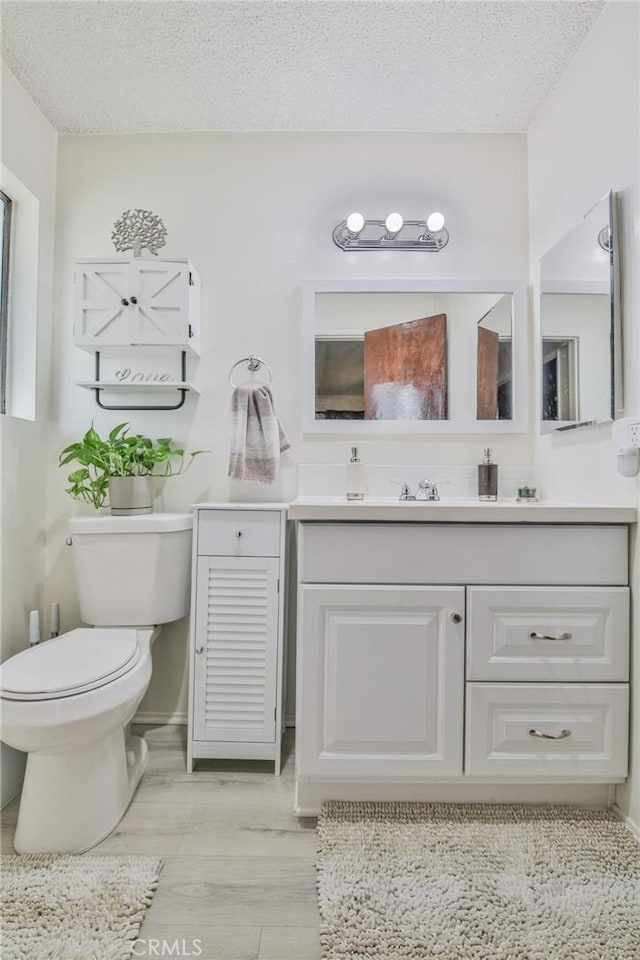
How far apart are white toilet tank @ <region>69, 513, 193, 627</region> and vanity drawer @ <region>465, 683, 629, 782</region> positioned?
1.05m

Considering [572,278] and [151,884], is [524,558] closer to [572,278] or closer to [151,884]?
[572,278]

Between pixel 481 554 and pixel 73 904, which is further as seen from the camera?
pixel 481 554

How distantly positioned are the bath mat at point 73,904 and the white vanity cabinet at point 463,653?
1.57 feet

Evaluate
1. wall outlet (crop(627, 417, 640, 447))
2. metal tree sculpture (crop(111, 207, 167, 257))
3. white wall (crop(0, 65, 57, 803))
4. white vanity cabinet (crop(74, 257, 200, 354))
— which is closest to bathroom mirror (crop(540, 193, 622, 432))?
wall outlet (crop(627, 417, 640, 447))

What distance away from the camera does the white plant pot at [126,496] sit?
1730 millimetres

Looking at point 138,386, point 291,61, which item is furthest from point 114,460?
point 291,61

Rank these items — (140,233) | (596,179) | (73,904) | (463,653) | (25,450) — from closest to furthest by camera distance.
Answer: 1. (73,904)
2. (463,653)
3. (596,179)
4. (25,450)
5. (140,233)

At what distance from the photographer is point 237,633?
1.66m

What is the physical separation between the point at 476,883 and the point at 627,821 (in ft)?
1.73

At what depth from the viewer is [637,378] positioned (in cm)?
136

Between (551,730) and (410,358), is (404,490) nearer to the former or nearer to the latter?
(410,358)

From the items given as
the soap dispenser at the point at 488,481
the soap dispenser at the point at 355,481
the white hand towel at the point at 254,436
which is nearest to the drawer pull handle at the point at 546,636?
the soap dispenser at the point at 488,481

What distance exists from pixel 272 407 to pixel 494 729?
125 cm

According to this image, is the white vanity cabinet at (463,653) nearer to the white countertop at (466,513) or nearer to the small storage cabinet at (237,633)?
the white countertop at (466,513)
